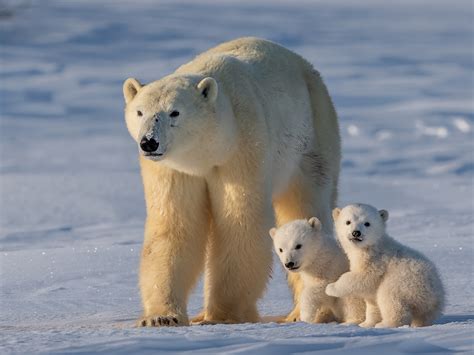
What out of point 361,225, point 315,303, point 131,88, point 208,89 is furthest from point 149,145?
point 315,303

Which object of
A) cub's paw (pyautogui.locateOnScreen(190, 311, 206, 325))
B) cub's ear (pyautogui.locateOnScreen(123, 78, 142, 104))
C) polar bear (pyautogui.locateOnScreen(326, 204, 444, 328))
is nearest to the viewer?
polar bear (pyautogui.locateOnScreen(326, 204, 444, 328))

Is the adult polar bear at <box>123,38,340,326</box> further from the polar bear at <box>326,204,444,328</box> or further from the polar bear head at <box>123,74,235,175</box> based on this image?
the polar bear at <box>326,204,444,328</box>

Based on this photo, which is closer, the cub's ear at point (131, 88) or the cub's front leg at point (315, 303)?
the cub's front leg at point (315, 303)

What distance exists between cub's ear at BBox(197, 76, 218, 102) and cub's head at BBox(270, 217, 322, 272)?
0.71 meters

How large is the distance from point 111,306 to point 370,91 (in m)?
13.7

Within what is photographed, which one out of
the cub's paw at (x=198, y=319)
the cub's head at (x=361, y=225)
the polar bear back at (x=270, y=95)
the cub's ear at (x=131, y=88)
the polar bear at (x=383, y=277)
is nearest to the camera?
the polar bear at (x=383, y=277)

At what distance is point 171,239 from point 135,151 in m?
9.23

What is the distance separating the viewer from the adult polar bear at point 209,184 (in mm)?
5113

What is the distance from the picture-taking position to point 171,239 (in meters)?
5.41

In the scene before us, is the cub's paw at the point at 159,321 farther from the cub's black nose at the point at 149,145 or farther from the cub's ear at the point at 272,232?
the cub's black nose at the point at 149,145

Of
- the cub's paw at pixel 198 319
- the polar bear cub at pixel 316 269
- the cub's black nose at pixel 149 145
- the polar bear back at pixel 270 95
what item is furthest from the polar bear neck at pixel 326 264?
the cub's black nose at pixel 149 145

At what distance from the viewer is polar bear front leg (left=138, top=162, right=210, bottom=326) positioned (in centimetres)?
533

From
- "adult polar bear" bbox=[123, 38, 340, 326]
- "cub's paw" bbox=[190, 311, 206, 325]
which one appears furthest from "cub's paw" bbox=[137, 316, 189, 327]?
"cub's paw" bbox=[190, 311, 206, 325]

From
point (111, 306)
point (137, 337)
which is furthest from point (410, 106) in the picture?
point (137, 337)
